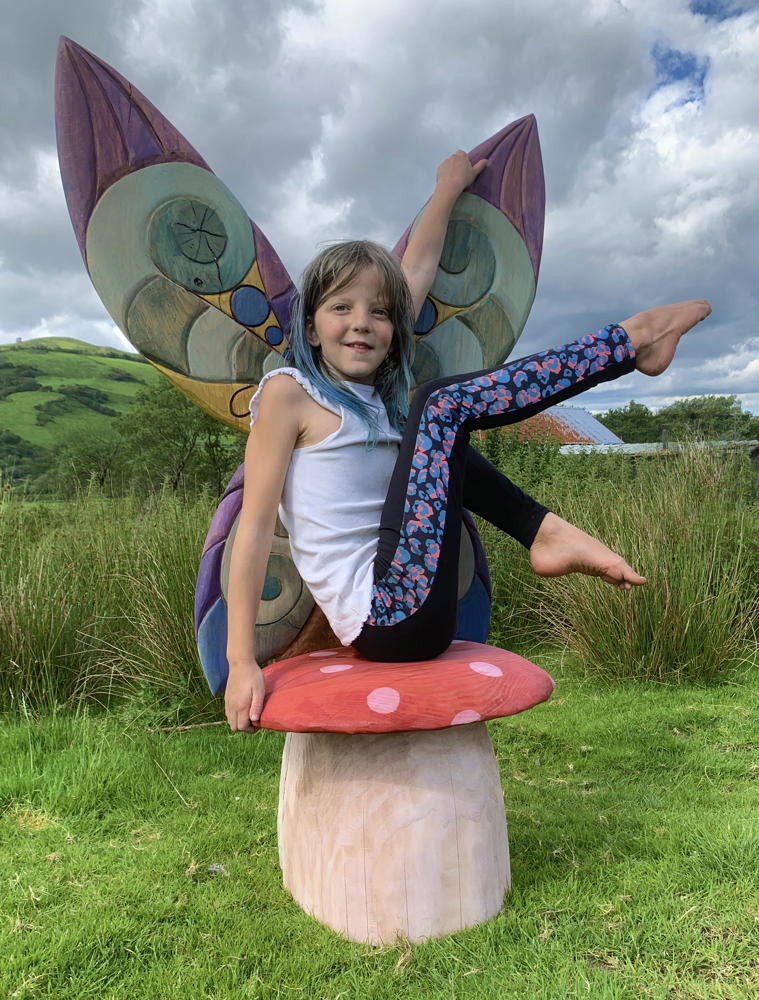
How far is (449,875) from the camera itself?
5.44ft

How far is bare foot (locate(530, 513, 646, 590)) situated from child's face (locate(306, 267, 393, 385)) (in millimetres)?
636

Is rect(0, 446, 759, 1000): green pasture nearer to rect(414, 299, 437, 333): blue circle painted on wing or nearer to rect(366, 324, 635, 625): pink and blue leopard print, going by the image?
rect(366, 324, 635, 625): pink and blue leopard print

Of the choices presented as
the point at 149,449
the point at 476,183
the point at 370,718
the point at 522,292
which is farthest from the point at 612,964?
the point at 149,449

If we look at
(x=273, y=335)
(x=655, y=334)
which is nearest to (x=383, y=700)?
(x=655, y=334)

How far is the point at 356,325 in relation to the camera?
6.08 feet

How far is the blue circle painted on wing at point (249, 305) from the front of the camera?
2186mm

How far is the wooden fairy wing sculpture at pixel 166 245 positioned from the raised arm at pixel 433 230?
394 mm

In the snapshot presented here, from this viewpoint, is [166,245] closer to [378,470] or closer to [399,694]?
[378,470]

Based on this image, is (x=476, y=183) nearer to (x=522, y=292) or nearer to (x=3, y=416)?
(x=522, y=292)

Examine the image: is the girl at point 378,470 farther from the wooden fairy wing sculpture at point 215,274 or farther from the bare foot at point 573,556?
the wooden fairy wing sculpture at point 215,274

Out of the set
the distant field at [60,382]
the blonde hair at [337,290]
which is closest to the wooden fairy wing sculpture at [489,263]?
the blonde hair at [337,290]

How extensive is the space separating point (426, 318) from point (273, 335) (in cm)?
52

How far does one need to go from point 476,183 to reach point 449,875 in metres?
2.04

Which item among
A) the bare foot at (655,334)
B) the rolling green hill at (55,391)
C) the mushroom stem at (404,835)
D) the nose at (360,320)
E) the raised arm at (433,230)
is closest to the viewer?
the mushroom stem at (404,835)
